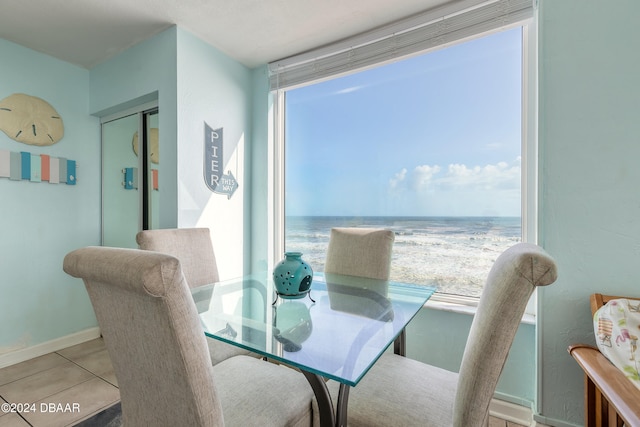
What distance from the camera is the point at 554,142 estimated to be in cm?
151

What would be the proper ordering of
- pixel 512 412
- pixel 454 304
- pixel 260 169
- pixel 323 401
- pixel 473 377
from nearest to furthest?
pixel 473 377, pixel 323 401, pixel 512 412, pixel 454 304, pixel 260 169

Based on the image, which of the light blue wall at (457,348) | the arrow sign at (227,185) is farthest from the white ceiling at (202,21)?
the light blue wall at (457,348)

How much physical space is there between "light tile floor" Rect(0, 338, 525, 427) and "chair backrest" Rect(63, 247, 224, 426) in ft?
4.66

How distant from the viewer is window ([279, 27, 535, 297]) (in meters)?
1.85

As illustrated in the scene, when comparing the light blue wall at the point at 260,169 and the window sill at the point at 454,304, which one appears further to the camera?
the light blue wall at the point at 260,169

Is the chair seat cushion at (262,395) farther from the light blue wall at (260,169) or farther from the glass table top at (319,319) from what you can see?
the light blue wall at (260,169)

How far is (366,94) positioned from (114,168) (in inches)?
96.1

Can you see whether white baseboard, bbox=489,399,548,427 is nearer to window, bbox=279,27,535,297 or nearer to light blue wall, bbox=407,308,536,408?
light blue wall, bbox=407,308,536,408

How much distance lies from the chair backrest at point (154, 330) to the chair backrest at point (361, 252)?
1.29m

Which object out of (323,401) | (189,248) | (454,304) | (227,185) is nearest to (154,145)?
(227,185)

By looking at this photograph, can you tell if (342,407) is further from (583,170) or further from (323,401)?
(583,170)

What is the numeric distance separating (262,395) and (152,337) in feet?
1.76

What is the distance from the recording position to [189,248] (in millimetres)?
1818

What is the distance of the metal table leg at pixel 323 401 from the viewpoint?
901 mm
